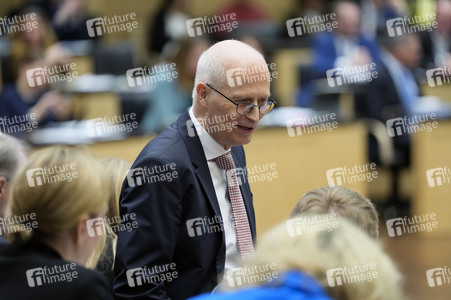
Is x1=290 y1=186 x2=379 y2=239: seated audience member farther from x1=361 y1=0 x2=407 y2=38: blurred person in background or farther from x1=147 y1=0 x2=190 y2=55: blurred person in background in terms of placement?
x1=361 y1=0 x2=407 y2=38: blurred person in background

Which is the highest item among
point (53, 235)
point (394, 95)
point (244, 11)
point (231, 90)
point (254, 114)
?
point (244, 11)

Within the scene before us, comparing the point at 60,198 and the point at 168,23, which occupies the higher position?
the point at 168,23

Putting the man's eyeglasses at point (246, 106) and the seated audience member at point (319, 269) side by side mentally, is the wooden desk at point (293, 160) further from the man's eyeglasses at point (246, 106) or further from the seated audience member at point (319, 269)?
the seated audience member at point (319, 269)

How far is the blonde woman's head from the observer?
2066mm

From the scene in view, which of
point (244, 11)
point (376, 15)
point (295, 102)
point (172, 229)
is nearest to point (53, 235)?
point (172, 229)

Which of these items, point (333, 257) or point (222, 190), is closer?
point (333, 257)

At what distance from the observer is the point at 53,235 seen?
2.08 m

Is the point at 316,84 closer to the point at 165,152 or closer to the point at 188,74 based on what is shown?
the point at 188,74

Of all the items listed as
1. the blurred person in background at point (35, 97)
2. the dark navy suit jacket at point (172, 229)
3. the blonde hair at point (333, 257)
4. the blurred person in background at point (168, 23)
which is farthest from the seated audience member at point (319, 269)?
the blurred person in background at point (168, 23)

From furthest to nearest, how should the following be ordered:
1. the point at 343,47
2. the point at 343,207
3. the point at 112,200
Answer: the point at 343,47, the point at 112,200, the point at 343,207

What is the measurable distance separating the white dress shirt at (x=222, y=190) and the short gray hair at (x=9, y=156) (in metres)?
0.71

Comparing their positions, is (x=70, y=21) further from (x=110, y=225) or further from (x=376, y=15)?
(x=110, y=225)

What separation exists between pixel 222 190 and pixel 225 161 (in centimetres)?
11

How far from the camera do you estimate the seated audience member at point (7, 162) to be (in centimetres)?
282
